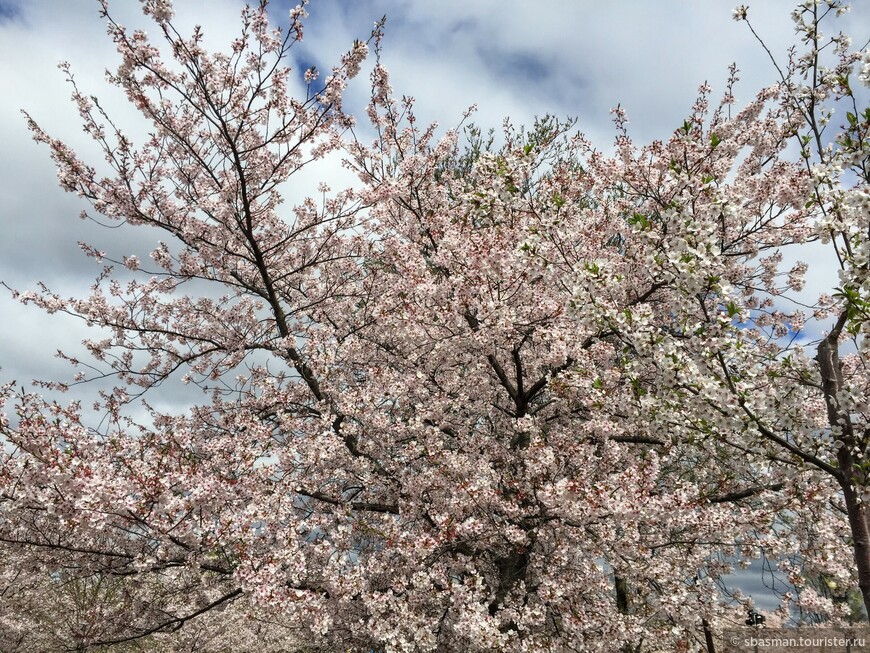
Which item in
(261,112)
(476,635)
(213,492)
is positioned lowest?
(476,635)

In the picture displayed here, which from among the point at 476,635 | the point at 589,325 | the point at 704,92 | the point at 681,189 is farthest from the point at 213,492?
the point at 704,92

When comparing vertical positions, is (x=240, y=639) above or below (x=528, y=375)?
below

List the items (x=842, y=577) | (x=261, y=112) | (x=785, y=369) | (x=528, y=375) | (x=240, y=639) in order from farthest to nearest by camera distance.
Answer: (x=240, y=639) → (x=528, y=375) → (x=261, y=112) → (x=842, y=577) → (x=785, y=369)

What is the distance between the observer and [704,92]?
1045 centimetres

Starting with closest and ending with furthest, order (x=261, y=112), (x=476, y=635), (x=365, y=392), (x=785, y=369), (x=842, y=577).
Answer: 1. (x=785, y=369)
2. (x=476, y=635)
3. (x=842, y=577)
4. (x=261, y=112)
5. (x=365, y=392)

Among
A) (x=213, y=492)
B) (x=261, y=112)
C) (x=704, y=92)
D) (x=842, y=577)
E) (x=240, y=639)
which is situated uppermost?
(x=704, y=92)

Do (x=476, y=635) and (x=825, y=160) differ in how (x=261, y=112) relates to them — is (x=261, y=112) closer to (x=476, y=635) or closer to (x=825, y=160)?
(x=825, y=160)

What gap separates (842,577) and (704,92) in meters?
8.76

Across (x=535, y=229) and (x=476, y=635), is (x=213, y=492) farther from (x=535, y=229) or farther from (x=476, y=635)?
(x=535, y=229)

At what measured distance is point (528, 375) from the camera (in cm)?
994

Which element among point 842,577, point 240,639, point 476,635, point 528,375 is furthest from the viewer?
point 240,639

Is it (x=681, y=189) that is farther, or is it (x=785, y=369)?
(x=681, y=189)

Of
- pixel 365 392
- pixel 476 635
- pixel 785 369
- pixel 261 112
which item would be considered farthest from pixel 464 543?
pixel 261 112

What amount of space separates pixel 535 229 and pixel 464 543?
16.1 ft
